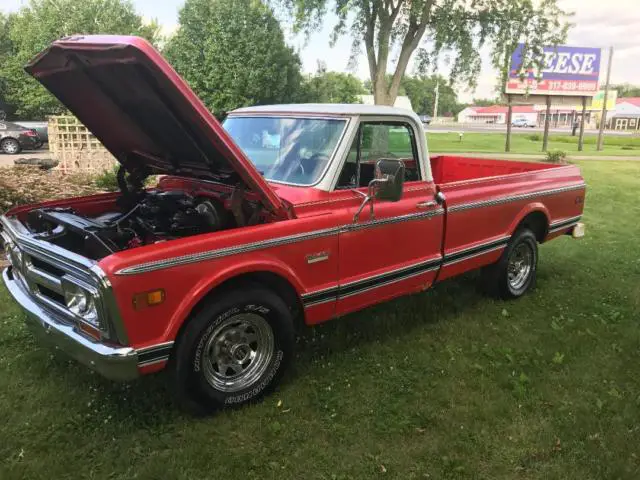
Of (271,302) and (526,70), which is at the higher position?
(526,70)

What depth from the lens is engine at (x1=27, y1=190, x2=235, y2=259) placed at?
3469 millimetres

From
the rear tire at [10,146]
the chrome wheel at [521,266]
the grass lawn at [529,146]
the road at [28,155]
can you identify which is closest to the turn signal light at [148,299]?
the chrome wheel at [521,266]

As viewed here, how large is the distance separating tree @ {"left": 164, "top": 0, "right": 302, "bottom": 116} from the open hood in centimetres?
2434

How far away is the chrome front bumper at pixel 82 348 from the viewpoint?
111 inches

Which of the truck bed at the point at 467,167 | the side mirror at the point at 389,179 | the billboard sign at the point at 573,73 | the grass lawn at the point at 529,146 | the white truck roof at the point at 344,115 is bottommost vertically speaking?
the grass lawn at the point at 529,146

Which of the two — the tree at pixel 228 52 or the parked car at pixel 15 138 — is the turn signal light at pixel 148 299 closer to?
the parked car at pixel 15 138

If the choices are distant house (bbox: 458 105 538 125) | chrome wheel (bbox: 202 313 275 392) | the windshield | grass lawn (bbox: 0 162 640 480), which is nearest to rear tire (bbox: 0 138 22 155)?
grass lawn (bbox: 0 162 640 480)

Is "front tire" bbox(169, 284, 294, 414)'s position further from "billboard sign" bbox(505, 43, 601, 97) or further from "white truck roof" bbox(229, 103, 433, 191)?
"billboard sign" bbox(505, 43, 601, 97)

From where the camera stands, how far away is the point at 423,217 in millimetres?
4348

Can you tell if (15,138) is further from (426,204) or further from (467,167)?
(426,204)

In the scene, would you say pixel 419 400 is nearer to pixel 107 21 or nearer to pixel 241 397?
pixel 241 397

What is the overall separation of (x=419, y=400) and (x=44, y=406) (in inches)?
97.9

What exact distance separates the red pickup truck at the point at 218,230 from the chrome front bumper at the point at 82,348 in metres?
0.01

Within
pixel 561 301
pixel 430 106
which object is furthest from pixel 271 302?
pixel 430 106
